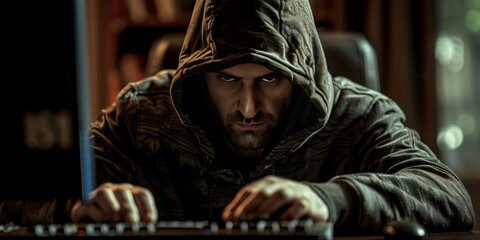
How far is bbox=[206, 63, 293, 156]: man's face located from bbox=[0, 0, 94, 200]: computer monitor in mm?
578

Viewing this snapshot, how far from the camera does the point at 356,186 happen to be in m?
1.21

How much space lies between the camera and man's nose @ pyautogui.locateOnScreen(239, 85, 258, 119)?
1510mm

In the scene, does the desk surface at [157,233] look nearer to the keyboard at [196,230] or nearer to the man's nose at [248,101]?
the keyboard at [196,230]

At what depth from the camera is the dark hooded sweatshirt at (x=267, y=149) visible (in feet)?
4.74

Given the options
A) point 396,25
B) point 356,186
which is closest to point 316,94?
point 356,186

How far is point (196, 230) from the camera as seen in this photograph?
3.19ft

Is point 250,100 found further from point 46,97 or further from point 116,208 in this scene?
point 46,97

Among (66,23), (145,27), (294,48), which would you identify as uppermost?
(66,23)

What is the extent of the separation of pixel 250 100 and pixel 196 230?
0.56 metres

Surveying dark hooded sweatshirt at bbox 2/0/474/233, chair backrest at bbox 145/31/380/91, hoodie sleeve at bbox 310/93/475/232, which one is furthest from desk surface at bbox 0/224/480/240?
chair backrest at bbox 145/31/380/91

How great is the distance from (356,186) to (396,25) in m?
1.91

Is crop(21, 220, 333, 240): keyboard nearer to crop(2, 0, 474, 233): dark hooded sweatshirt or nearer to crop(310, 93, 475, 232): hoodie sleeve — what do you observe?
crop(310, 93, 475, 232): hoodie sleeve

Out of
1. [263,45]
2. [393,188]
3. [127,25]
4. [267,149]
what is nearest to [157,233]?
[393,188]

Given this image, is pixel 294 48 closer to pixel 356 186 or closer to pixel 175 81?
pixel 175 81
